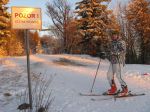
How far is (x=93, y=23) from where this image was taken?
37438 mm

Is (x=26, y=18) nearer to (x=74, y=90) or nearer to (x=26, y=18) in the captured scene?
(x=26, y=18)

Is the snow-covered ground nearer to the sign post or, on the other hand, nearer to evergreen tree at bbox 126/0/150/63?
the sign post

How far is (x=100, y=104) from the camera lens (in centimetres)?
1127

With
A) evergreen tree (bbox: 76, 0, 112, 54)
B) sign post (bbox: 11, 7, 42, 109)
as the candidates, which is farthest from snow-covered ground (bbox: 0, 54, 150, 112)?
evergreen tree (bbox: 76, 0, 112, 54)

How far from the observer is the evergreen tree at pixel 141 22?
134 feet

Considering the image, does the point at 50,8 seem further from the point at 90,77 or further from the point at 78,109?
the point at 78,109

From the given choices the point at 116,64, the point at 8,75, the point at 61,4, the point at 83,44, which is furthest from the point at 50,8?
the point at 116,64

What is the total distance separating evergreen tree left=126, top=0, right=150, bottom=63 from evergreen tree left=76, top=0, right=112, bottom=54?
15.1ft

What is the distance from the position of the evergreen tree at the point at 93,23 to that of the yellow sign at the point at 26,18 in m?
26.7

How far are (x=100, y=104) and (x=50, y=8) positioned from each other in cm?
4433

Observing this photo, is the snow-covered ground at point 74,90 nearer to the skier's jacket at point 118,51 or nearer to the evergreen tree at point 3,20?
the skier's jacket at point 118,51

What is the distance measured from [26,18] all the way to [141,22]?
32.9 metres

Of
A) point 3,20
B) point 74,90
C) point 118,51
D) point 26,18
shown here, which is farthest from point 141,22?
point 26,18

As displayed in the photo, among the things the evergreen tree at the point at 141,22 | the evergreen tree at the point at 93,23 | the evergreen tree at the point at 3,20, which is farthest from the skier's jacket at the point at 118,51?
the evergreen tree at the point at 141,22
